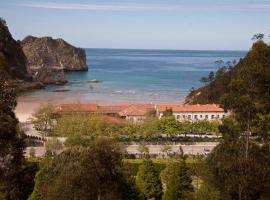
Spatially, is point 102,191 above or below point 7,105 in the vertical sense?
below

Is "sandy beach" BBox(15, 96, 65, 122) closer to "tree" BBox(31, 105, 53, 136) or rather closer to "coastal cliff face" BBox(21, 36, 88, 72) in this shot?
"tree" BBox(31, 105, 53, 136)

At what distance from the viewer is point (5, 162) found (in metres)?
14.3

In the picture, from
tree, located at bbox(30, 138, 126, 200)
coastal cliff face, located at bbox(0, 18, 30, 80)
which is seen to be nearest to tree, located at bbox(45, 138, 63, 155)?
tree, located at bbox(30, 138, 126, 200)

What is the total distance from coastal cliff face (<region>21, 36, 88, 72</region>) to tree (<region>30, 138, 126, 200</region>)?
5261 inches

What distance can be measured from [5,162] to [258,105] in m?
7.62

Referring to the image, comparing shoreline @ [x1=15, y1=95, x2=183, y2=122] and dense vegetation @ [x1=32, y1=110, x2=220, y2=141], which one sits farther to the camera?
shoreline @ [x1=15, y1=95, x2=183, y2=122]

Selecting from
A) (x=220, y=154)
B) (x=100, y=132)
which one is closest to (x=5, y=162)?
(x=220, y=154)

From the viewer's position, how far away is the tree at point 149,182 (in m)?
24.0

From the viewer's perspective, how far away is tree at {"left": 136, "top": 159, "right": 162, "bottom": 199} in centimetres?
2395

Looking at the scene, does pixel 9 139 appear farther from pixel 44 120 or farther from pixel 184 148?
pixel 44 120

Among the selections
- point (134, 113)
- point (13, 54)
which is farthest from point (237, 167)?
point (13, 54)

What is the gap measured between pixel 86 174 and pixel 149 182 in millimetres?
11667

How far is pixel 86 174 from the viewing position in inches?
500

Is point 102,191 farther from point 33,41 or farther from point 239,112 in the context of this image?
point 33,41
